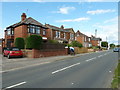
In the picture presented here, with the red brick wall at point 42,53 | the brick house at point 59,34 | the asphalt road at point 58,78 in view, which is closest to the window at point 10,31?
the brick house at point 59,34

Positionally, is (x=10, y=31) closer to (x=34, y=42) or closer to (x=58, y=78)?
(x=34, y=42)

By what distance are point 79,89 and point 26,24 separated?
28.4 m

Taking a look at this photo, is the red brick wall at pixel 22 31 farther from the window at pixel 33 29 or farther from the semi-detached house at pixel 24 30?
the window at pixel 33 29

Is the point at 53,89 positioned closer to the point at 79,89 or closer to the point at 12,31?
the point at 79,89

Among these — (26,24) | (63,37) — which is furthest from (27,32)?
(63,37)

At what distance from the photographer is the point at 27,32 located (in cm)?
3269

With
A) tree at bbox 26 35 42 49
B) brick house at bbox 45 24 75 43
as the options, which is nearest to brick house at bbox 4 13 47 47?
brick house at bbox 45 24 75 43

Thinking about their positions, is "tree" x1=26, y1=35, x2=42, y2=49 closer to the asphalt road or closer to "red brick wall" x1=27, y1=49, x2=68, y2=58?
"red brick wall" x1=27, y1=49, x2=68, y2=58

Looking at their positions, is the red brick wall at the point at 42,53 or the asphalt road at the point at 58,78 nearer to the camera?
the asphalt road at the point at 58,78

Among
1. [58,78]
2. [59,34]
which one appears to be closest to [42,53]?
[58,78]

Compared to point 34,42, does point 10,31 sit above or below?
above

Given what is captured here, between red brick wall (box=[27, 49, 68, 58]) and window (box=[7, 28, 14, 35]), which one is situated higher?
window (box=[7, 28, 14, 35])

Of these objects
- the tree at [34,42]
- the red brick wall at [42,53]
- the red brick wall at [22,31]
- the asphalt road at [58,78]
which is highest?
the red brick wall at [22,31]

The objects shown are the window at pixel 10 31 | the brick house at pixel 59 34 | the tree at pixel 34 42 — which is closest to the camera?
the tree at pixel 34 42
